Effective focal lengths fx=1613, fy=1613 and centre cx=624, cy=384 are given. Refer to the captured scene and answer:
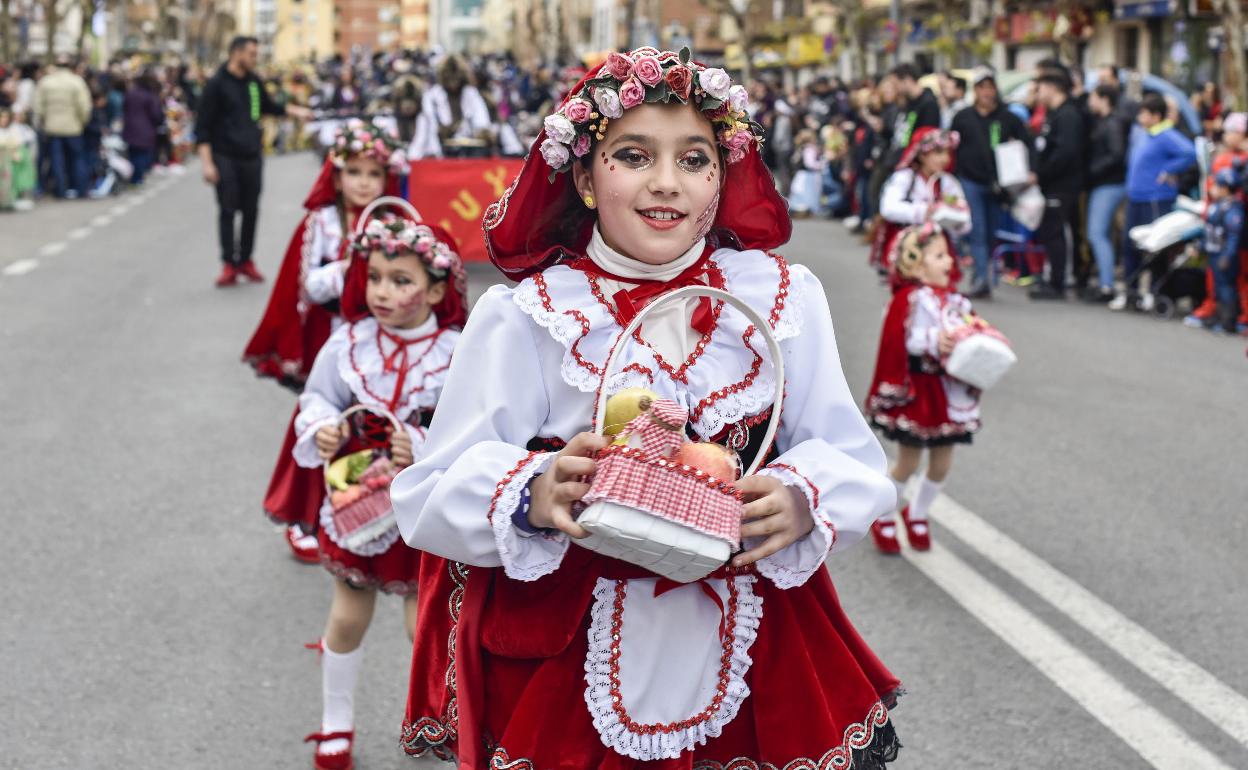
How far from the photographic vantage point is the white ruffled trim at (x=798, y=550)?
8.23 ft

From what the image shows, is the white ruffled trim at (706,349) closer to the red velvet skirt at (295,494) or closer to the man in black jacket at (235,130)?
the red velvet skirt at (295,494)

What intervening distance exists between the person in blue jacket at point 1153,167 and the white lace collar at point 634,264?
1174 cm

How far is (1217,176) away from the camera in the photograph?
1236 centimetres

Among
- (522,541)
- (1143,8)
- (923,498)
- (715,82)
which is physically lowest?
(923,498)

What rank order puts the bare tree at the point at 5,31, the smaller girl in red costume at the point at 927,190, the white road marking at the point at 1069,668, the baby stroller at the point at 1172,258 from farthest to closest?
1. the bare tree at the point at 5,31
2. the baby stroller at the point at 1172,258
3. the smaller girl in red costume at the point at 927,190
4. the white road marking at the point at 1069,668

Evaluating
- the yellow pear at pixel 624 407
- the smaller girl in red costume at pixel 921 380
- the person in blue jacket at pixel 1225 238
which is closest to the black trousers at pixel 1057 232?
the person in blue jacket at pixel 1225 238

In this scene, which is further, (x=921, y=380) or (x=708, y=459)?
(x=921, y=380)

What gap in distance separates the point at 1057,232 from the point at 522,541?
42.0 feet

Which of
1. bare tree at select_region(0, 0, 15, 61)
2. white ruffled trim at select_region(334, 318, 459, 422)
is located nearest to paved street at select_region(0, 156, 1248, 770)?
white ruffled trim at select_region(334, 318, 459, 422)

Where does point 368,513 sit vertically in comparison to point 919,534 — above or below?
above

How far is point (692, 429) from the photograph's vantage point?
264cm

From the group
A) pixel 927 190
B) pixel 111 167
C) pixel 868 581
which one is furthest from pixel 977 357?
pixel 111 167

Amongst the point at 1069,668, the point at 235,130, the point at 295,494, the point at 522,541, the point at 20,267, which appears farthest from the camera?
the point at 20,267

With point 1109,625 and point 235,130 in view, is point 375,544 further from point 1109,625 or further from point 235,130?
point 235,130
